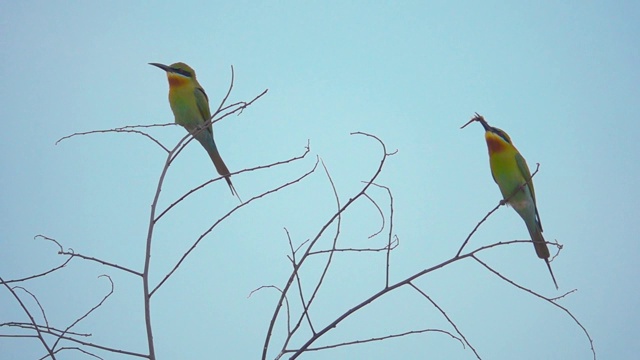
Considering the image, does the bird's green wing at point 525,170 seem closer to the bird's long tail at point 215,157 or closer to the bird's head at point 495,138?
the bird's head at point 495,138

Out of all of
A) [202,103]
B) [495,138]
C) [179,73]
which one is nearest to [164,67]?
[179,73]

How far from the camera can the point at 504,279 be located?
1.72 meters

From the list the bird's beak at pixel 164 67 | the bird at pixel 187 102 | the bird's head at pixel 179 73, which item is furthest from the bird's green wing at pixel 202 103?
the bird's beak at pixel 164 67

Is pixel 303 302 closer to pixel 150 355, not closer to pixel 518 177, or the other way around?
pixel 150 355

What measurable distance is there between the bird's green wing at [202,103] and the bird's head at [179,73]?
142mm

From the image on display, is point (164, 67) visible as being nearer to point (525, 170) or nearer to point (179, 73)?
point (179, 73)

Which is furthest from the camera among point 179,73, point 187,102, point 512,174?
point 179,73

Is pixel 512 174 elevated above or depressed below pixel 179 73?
below

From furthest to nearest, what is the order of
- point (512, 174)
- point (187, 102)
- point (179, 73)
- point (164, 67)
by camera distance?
point (179, 73) < point (187, 102) < point (164, 67) < point (512, 174)

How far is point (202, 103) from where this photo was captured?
486 cm

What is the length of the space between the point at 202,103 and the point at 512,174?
2388 millimetres

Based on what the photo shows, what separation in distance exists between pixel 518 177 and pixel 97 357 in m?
3.27

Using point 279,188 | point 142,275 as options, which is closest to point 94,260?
point 142,275

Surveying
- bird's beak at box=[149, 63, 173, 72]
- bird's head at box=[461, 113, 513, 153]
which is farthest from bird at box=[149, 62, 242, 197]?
bird's head at box=[461, 113, 513, 153]
